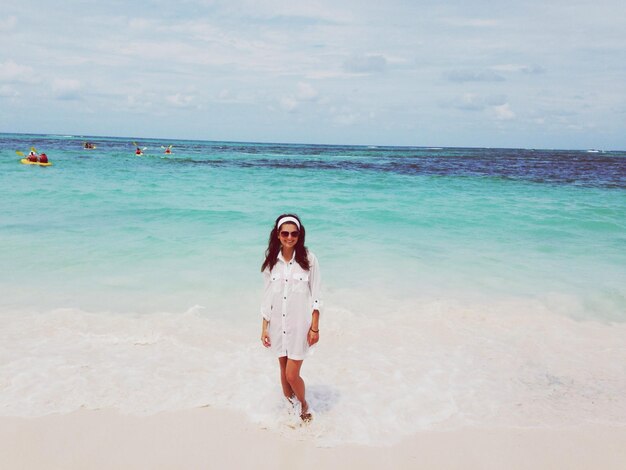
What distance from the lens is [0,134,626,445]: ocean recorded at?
13.8ft

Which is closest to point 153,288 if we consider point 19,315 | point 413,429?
point 19,315

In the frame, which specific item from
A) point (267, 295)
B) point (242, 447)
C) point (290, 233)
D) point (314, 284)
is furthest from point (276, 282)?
point (242, 447)

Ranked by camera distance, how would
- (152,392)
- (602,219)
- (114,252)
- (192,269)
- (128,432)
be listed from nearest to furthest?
(128,432)
(152,392)
(192,269)
(114,252)
(602,219)

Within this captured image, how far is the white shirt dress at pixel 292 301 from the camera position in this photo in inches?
140

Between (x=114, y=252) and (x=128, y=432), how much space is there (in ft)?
19.7

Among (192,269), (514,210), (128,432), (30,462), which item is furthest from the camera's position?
(514,210)

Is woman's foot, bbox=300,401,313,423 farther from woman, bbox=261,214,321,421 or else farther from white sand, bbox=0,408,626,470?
woman, bbox=261,214,321,421

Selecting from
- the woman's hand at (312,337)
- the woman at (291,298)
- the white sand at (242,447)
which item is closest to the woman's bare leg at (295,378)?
the woman at (291,298)

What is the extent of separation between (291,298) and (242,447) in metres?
1.20

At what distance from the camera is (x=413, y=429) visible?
12.7 ft

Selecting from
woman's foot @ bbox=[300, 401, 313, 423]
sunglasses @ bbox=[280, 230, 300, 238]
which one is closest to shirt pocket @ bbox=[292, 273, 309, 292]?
sunglasses @ bbox=[280, 230, 300, 238]

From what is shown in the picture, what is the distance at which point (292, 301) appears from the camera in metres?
3.55

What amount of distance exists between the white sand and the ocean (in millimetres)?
152

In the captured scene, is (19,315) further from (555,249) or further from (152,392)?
(555,249)
